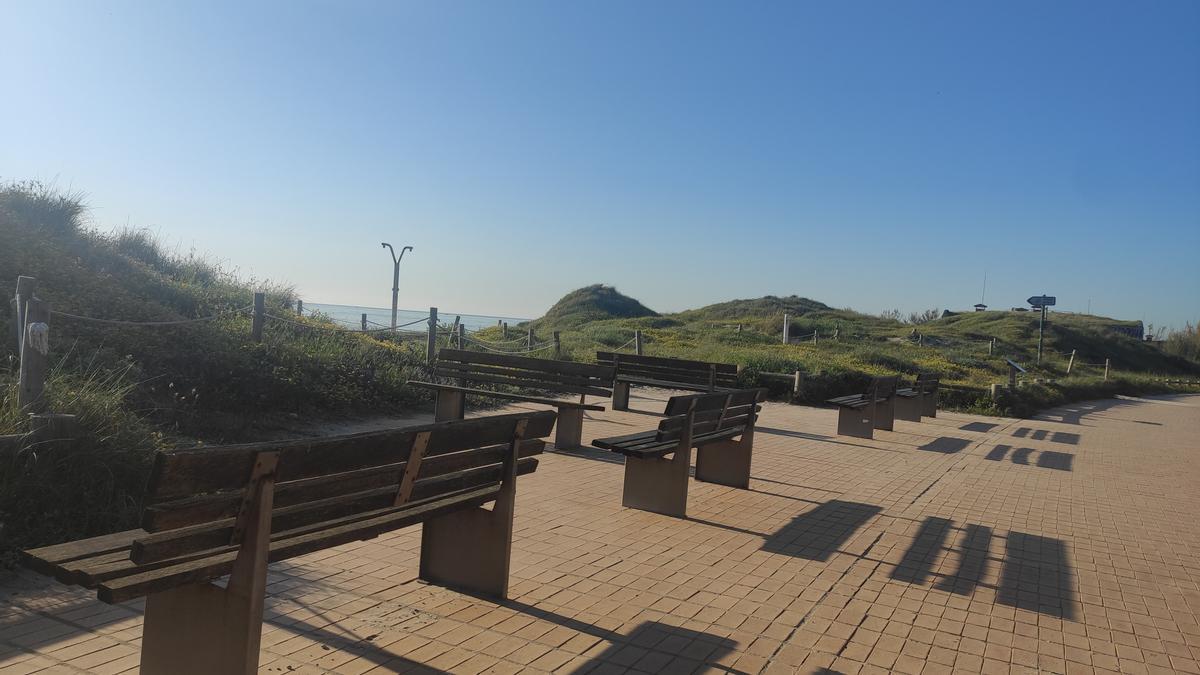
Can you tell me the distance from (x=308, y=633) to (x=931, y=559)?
3.98m

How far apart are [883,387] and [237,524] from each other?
467 inches

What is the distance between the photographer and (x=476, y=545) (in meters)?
4.38

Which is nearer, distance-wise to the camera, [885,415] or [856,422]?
[856,422]

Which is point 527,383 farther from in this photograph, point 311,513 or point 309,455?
point 309,455

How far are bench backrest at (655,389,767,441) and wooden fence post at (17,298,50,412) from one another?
154 inches

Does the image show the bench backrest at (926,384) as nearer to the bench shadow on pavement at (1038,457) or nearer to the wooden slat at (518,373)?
the bench shadow on pavement at (1038,457)

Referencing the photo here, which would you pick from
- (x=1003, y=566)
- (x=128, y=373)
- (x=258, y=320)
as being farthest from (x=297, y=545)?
(x=258, y=320)

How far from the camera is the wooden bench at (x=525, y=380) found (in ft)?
30.5

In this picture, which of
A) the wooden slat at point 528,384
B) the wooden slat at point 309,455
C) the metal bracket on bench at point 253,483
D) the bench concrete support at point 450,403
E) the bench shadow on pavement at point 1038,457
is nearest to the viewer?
the wooden slat at point 309,455

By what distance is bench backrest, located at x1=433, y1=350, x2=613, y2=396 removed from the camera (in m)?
10.2

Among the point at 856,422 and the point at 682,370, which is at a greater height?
the point at 682,370

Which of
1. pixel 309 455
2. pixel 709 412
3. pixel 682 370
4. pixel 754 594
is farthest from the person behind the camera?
pixel 682 370

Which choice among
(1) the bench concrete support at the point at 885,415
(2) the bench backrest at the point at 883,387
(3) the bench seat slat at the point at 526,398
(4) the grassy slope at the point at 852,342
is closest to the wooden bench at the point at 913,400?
(1) the bench concrete support at the point at 885,415

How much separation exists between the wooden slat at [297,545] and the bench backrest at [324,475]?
4 cm
